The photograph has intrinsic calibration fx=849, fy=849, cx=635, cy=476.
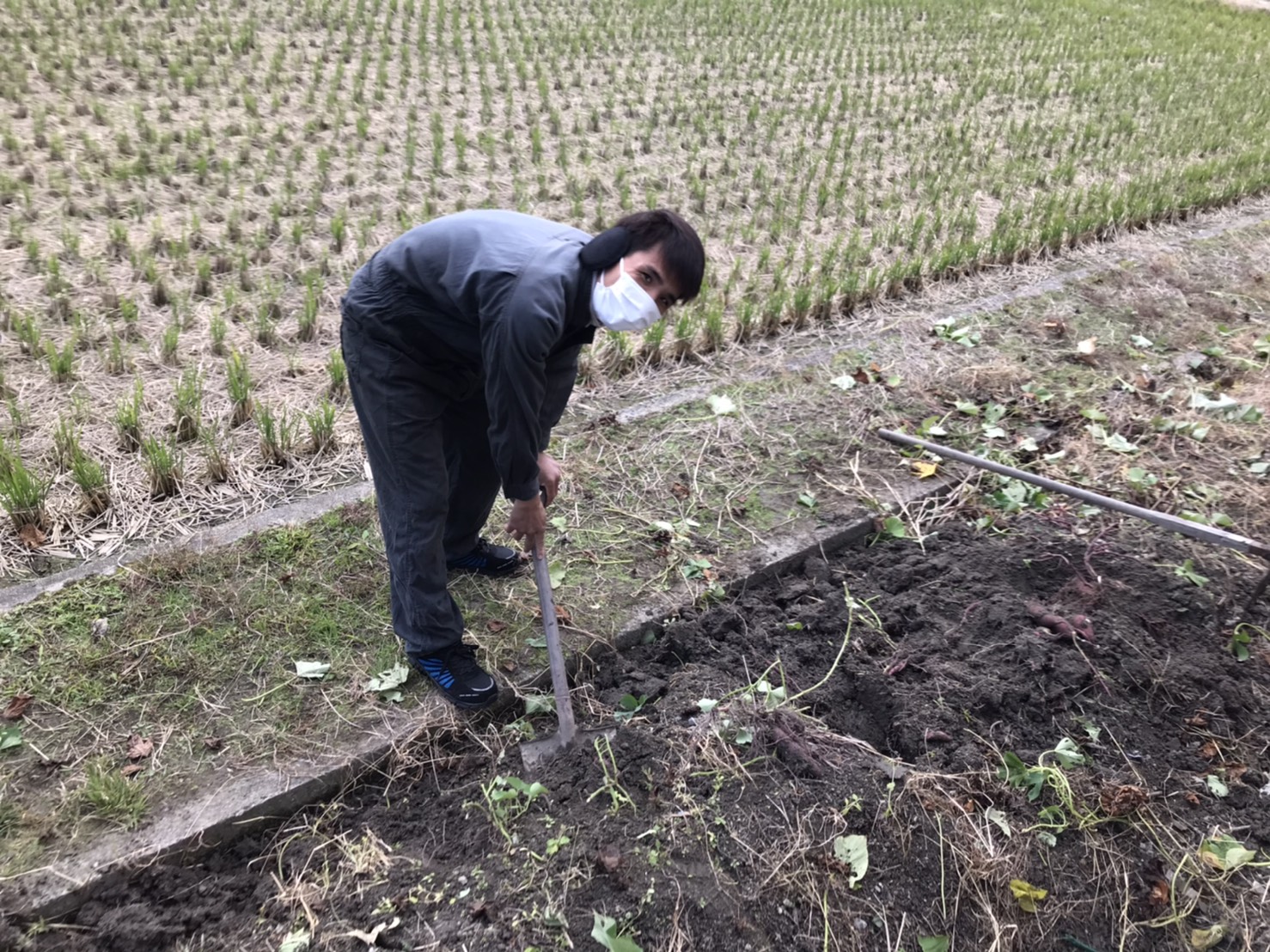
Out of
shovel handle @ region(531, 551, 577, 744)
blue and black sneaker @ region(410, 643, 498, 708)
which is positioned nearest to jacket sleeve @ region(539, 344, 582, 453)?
shovel handle @ region(531, 551, 577, 744)

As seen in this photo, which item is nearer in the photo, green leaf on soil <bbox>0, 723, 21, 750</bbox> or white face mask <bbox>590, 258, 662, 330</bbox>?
white face mask <bbox>590, 258, 662, 330</bbox>

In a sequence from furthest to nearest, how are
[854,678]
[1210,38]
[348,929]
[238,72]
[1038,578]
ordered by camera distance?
[1210,38] < [238,72] < [1038,578] < [854,678] < [348,929]

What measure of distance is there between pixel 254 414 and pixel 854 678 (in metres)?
2.50

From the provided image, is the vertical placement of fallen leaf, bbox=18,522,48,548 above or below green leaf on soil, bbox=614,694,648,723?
above

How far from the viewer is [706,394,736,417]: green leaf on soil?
3705mm

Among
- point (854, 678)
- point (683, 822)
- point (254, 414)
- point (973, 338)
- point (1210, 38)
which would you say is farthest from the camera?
point (1210, 38)

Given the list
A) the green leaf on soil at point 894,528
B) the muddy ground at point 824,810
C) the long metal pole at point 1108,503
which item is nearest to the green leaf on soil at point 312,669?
the muddy ground at point 824,810

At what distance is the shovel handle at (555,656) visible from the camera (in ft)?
7.37

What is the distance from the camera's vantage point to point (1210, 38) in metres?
11.8

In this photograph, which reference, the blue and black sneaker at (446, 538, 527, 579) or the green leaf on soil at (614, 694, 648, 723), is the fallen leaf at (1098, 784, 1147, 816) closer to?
the green leaf on soil at (614, 694, 648, 723)

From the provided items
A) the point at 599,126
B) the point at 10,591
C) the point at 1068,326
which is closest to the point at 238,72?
the point at 599,126

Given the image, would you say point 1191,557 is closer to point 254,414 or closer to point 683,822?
point 683,822

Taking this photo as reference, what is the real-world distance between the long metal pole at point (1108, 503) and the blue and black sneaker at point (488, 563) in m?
1.71

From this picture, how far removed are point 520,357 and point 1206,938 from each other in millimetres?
2020
